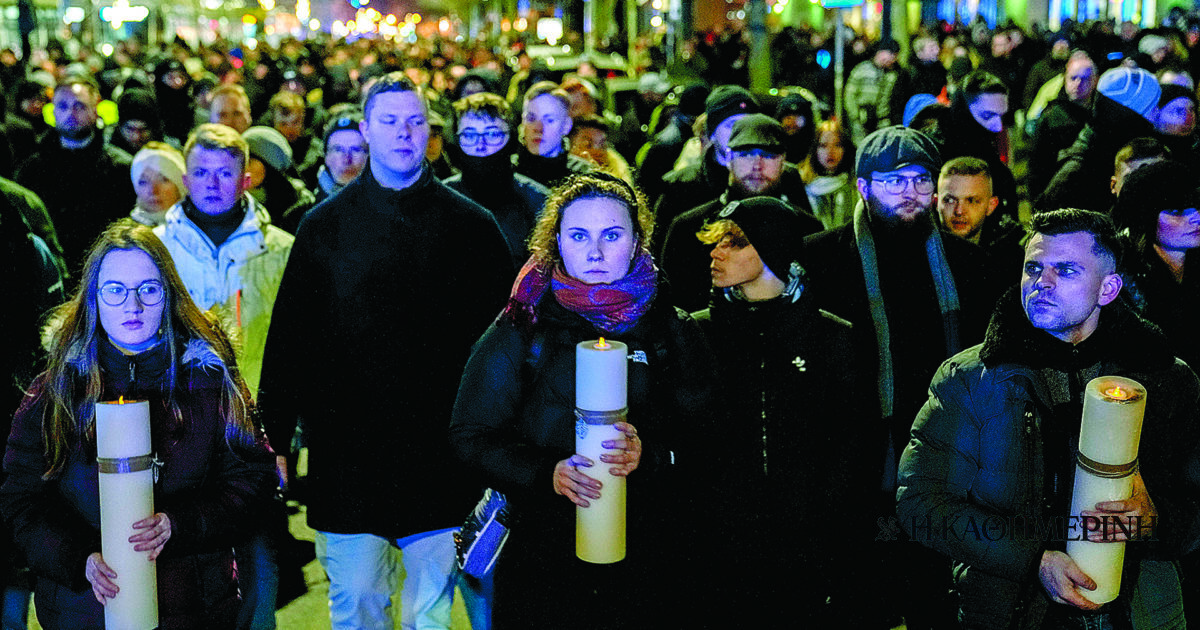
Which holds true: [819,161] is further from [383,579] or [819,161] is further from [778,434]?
[383,579]

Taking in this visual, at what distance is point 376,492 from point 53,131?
14.6 ft

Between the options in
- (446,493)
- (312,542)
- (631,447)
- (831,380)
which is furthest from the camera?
(312,542)

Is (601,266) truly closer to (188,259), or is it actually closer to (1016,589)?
(1016,589)

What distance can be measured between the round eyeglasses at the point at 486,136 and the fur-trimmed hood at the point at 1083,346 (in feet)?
10.2

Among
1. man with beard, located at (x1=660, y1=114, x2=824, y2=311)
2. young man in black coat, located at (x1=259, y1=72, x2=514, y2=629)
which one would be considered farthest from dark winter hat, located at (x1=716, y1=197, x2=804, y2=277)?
man with beard, located at (x1=660, y1=114, x2=824, y2=311)

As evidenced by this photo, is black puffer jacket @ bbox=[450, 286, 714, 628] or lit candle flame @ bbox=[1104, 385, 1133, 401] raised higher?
lit candle flame @ bbox=[1104, 385, 1133, 401]

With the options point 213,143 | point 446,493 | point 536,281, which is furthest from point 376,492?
point 213,143

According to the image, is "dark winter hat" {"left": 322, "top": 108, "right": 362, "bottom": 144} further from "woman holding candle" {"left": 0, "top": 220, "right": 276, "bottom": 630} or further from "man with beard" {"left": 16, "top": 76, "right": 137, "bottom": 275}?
"woman holding candle" {"left": 0, "top": 220, "right": 276, "bottom": 630}

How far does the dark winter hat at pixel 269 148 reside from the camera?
670 cm

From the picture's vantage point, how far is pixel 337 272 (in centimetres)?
377

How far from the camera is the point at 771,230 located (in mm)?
3639

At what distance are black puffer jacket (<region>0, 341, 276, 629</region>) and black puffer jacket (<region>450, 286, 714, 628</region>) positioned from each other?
1.95ft

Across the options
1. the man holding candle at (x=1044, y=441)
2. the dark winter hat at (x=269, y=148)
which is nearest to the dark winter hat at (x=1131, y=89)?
the man holding candle at (x=1044, y=441)

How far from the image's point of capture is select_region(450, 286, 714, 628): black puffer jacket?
2994mm
